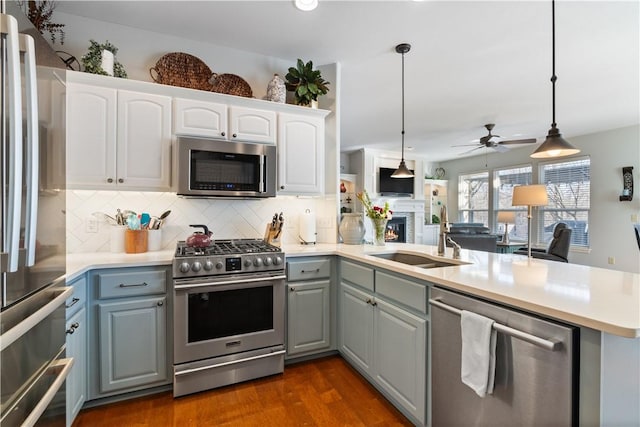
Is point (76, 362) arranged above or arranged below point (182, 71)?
below

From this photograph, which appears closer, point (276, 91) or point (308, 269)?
point (308, 269)

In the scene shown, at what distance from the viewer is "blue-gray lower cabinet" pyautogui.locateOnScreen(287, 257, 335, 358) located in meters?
2.38

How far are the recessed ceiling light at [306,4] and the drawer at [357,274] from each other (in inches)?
72.6

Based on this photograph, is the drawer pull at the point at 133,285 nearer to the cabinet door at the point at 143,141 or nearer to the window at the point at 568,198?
the cabinet door at the point at 143,141

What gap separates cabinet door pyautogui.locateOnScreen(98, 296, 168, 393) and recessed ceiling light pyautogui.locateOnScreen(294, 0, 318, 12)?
218 cm

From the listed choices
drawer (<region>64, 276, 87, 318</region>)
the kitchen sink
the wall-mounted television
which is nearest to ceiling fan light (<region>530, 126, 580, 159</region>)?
the kitchen sink

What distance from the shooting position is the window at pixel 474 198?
25.4ft

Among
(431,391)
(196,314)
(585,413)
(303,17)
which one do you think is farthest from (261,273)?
(303,17)

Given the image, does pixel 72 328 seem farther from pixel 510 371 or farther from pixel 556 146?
pixel 556 146

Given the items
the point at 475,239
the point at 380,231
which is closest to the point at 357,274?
the point at 380,231

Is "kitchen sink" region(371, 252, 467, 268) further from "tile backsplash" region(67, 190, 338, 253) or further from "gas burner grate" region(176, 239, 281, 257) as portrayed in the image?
"gas burner grate" region(176, 239, 281, 257)

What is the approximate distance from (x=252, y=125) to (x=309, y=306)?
1563 millimetres

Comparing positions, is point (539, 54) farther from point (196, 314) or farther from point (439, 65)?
point (196, 314)

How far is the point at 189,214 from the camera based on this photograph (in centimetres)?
263
